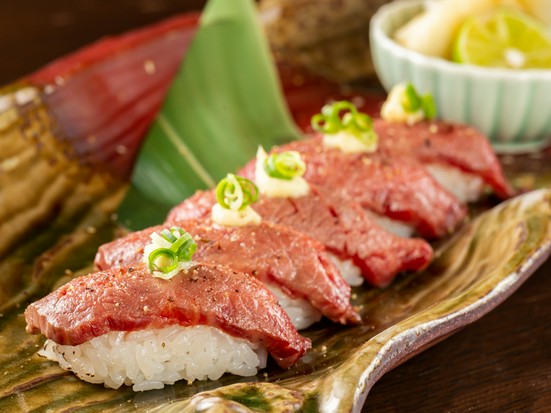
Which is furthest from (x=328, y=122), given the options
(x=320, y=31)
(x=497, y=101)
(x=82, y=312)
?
(x=320, y=31)

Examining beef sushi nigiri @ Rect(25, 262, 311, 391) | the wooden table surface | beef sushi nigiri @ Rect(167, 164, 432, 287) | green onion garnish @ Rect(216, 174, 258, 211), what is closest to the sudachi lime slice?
the wooden table surface

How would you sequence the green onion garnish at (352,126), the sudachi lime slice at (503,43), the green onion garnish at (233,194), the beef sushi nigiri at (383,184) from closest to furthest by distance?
1. the green onion garnish at (233,194)
2. the beef sushi nigiri at (383,184)
3. the green onion garnish at (352,126)
4. the sudachi lime slice at (503,43)

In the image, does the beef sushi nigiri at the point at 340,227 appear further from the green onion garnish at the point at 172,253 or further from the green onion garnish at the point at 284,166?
the green onion garnish at the point at 172,253

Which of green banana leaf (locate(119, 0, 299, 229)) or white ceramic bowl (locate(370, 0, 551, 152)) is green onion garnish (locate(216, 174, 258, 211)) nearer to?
green banana leaf (locate(119, 0, 299, 229))

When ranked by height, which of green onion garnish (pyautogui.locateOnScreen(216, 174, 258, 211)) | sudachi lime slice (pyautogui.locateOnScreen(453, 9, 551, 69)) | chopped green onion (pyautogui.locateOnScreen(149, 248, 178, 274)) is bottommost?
sudachi lime slice (pyautogui.locateOnScreen(453, 9, 551, 69))

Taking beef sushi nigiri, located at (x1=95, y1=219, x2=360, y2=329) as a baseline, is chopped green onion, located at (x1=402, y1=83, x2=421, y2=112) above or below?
below

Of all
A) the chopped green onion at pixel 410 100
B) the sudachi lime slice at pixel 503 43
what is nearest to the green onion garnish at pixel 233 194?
the chopped green onion at pixel 410 100
